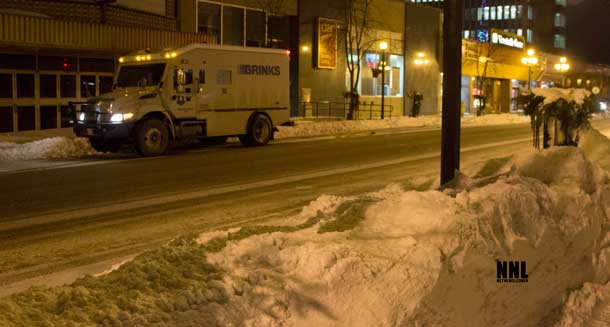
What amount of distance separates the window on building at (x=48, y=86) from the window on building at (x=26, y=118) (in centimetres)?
69

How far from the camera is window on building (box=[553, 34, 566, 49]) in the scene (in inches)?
5438

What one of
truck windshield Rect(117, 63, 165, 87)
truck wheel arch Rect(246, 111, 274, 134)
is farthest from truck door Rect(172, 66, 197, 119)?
truck wheel arch Rect(246, 111, 274, 134)

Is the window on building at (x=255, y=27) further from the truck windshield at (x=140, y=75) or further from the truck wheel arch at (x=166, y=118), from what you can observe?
the truck wheel arch at (x=166, y=118)

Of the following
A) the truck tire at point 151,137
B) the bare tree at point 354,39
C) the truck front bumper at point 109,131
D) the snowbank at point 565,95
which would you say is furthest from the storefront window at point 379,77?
the snowbank at point 565,95

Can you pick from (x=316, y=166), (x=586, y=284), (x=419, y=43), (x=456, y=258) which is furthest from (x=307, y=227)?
(x=419, y=43)

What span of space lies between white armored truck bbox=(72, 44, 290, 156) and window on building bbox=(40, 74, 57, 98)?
6547mm

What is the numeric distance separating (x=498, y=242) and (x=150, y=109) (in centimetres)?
1350

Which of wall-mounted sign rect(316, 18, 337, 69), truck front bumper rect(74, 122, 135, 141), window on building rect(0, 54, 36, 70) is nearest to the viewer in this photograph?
truck front bumper rect(74, 122, 135, 141)

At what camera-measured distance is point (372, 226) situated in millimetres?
6441

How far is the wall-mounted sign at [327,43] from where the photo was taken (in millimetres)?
38031

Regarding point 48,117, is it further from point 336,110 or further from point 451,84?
point 451,84

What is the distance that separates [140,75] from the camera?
62.9 ft

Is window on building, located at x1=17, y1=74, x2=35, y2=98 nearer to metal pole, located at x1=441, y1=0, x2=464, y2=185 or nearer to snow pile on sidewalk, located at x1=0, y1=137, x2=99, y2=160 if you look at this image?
snow pile on sidewalk, located at x1=0, y1=137, x2=99, y2=160

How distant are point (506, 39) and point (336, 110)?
94.4 feet
